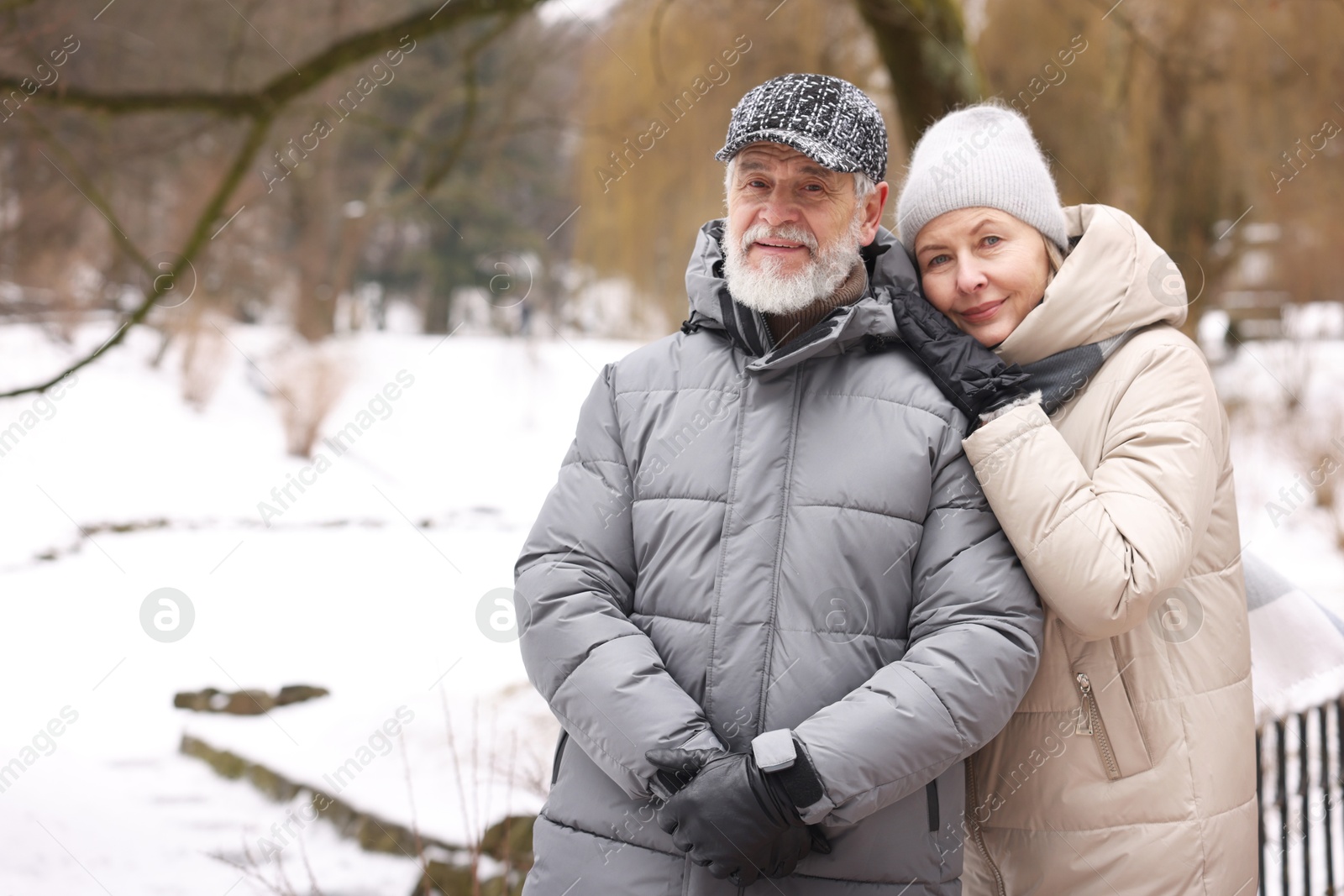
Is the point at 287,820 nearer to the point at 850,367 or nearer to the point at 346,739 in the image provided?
the point at 346,739

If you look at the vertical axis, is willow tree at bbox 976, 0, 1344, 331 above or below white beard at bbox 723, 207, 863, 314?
above

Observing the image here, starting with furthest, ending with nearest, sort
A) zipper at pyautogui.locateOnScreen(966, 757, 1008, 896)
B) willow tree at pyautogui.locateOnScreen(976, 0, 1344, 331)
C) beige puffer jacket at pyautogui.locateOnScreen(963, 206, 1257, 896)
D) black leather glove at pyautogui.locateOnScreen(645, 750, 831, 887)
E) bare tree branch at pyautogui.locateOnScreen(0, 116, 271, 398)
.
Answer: willow tree at pyautogui.locateOnScreen(976, 0, 1344, 331) < bare tree branch at pyautogui.locateOnScreen(0, 116, 271, 398) < zipper at pyautogui.locateOnScreen(966, 757, 1008, 896) < beige puffer jacket at pyautogui.locateOnScreen(963, 206, 1257, 896) < black leather glove at pyautogui.locateOnScreen(645, 750, 831, 887)

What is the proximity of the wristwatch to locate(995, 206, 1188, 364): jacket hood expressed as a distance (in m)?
0.81

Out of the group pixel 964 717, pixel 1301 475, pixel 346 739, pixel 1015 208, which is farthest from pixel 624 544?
pixel 1301 475

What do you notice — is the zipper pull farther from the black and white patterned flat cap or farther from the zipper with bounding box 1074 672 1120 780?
the black and white patterned flat cap

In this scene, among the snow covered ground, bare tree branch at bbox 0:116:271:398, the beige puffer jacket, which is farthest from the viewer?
bare tree branch at bbox 0:116:271:398

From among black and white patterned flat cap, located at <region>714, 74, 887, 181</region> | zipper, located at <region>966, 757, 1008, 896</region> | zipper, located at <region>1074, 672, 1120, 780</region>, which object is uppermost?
black and white patterned flat cap, located at <region>714, 74, 887, 181</region>

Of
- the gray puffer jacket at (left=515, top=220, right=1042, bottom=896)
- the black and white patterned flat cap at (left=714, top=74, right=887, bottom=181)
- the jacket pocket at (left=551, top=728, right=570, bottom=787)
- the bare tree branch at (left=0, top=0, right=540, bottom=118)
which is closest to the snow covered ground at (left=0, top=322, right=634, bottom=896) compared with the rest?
the jacket pocket at (left=551, top=728, right=570, bottom=787)

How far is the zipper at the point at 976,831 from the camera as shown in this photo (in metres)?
1.83

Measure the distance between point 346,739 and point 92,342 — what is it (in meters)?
9.22

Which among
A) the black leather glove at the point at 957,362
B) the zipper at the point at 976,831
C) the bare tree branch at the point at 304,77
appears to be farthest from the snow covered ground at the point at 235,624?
the bare tree branch at the point at 304,77

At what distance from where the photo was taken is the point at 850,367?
5.70 feet

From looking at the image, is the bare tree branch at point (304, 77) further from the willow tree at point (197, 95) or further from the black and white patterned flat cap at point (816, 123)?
the black and white patterned flat cap at point (816, 123)

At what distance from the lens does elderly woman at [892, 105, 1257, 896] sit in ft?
5.22
